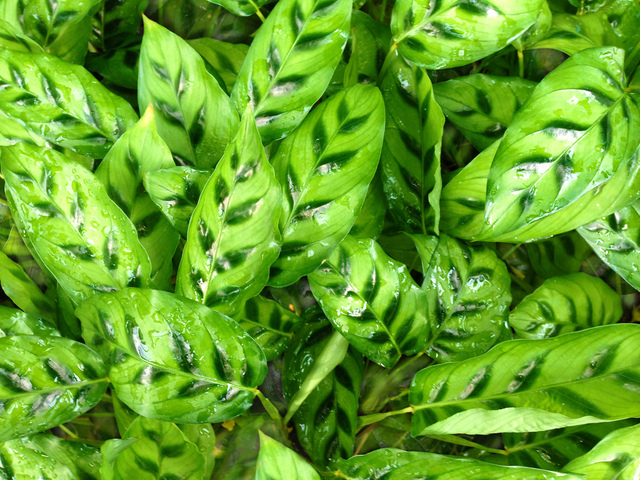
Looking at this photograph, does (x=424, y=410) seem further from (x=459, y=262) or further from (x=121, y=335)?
(x=121, y=335)

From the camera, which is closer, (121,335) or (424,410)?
(121,335)

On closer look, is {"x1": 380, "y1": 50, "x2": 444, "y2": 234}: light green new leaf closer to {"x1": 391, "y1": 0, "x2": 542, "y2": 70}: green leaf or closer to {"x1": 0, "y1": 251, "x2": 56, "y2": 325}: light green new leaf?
{"x1": 391, "y1": 0, "x2": 542, "y2": 70}: green leaf

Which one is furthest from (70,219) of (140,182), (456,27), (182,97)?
(456,27)

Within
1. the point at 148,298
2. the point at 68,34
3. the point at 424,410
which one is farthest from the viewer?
the point at 68,34

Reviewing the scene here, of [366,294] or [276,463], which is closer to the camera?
[276,463]

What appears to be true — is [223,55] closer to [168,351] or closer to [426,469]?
[168,351]

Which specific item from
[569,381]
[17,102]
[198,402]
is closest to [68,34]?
[17,102]

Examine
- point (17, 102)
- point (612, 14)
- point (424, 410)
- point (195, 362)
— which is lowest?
point (424, 410)

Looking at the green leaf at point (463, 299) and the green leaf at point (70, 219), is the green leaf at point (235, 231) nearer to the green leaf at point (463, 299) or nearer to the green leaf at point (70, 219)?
the green leaf at point (70, 219)

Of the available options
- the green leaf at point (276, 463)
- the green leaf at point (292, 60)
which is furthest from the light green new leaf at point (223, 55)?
the green leaf at point (276, 463)
